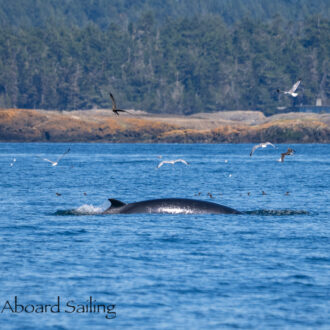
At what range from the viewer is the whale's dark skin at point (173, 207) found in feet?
103

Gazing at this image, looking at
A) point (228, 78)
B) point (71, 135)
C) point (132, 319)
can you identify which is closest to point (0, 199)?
point (132, 319)

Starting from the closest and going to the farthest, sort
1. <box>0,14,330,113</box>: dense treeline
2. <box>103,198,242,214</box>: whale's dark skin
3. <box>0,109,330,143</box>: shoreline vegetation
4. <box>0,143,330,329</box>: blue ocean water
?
<box>0,143,330,329</box>: blue ocean water < <box>103,198,242,214</box>: whale's dark skin < <box>0,109,330,143</box>: shoreline vegetation < <box>0,14,330,113</box>: dense treeline

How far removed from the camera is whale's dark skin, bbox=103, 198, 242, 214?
103ft

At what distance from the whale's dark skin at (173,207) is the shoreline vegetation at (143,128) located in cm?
12083

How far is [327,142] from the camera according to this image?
157m

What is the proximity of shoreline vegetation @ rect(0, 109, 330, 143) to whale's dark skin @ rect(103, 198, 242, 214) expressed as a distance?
120833 mm

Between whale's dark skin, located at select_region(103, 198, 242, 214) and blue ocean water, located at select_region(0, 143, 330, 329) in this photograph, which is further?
whale's dark skin, located at select_region(103, 198, 242, 214)

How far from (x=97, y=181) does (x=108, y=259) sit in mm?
37431

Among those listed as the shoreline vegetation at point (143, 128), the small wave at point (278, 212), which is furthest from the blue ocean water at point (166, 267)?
the shoreline vegetation at point (143, 128)

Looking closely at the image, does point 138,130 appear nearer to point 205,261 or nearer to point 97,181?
point 97,181

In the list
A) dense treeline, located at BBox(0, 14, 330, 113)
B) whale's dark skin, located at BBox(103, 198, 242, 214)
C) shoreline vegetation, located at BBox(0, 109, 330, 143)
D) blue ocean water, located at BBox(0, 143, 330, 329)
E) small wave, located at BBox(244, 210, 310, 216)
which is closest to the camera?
blue ocean water, located at BBox(0, 143, 330, 329)

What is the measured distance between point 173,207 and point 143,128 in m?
129

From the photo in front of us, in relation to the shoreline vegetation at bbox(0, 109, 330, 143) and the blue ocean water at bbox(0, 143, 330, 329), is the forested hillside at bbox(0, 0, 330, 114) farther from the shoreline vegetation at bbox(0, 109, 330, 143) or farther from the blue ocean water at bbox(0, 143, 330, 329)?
the blue ocean water at bbox(0, 143, 330, 329)

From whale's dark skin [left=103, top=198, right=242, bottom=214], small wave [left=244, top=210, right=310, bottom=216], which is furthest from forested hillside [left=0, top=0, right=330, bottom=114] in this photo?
whale's dark skin [left=103, top=198, right=242, bottom=214]
